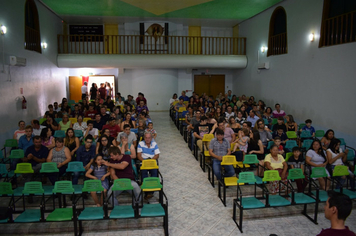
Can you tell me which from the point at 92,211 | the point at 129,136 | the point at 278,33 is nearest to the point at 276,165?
the point at 129,136

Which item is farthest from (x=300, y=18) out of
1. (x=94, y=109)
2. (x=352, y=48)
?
(x=94, y=109)

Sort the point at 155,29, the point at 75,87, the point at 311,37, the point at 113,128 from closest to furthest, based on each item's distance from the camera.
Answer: the point at 113,128 < the point at 311,37 < the point at 155,29 < the point at 75,87

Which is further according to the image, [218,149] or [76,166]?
[218,149]

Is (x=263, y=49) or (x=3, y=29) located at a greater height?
(x=263, y=49)

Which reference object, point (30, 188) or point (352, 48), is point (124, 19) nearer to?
point (352, 48)

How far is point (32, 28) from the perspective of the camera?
10969 millimetres

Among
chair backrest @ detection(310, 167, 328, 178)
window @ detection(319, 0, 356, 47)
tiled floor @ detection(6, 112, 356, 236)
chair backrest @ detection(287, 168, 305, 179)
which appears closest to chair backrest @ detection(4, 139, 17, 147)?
tiled floor @ detection(6, 112, 356, 236)

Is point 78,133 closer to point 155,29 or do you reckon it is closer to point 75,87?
point 75,87

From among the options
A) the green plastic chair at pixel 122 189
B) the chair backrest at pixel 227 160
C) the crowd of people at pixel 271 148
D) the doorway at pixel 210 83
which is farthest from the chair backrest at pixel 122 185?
the doorway at pixel 210 83

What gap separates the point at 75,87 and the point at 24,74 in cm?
670

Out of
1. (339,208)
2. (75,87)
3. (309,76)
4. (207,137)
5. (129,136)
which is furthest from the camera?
(75,87)

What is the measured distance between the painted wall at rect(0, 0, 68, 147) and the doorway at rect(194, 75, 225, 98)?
8.04 meters

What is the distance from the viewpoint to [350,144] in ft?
25.9

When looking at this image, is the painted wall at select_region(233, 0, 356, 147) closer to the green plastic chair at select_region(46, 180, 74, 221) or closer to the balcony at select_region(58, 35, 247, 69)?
the balcony at select_region(58, 35, 247, 69)
